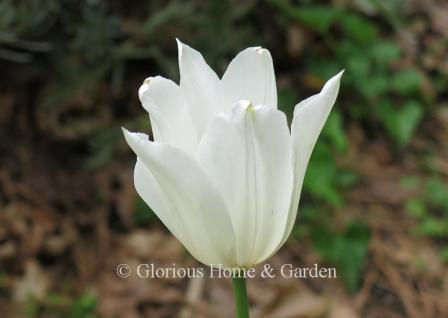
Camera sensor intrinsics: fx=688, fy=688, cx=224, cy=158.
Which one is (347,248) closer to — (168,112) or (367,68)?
(367,68)

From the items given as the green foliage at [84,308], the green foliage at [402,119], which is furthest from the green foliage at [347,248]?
the green foliage at [84,308]

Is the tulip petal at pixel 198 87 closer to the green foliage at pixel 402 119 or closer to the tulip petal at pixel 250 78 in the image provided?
the tulip petal at pixel 250 78

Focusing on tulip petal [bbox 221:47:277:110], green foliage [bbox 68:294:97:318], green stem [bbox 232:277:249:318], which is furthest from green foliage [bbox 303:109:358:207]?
green stem [bbox 232:277:249:318]

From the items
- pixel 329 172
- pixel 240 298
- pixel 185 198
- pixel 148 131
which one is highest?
pixel 185 198

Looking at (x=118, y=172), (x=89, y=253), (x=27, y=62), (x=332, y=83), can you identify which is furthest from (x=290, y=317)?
(x=27, y=62)

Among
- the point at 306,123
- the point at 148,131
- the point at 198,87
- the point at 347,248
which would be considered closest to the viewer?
the point at 306,123

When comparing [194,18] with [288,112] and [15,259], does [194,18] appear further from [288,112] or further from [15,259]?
[15,259]

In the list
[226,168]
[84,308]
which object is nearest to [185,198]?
[226,168]

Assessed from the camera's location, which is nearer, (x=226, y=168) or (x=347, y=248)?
(x=226, y=168)
